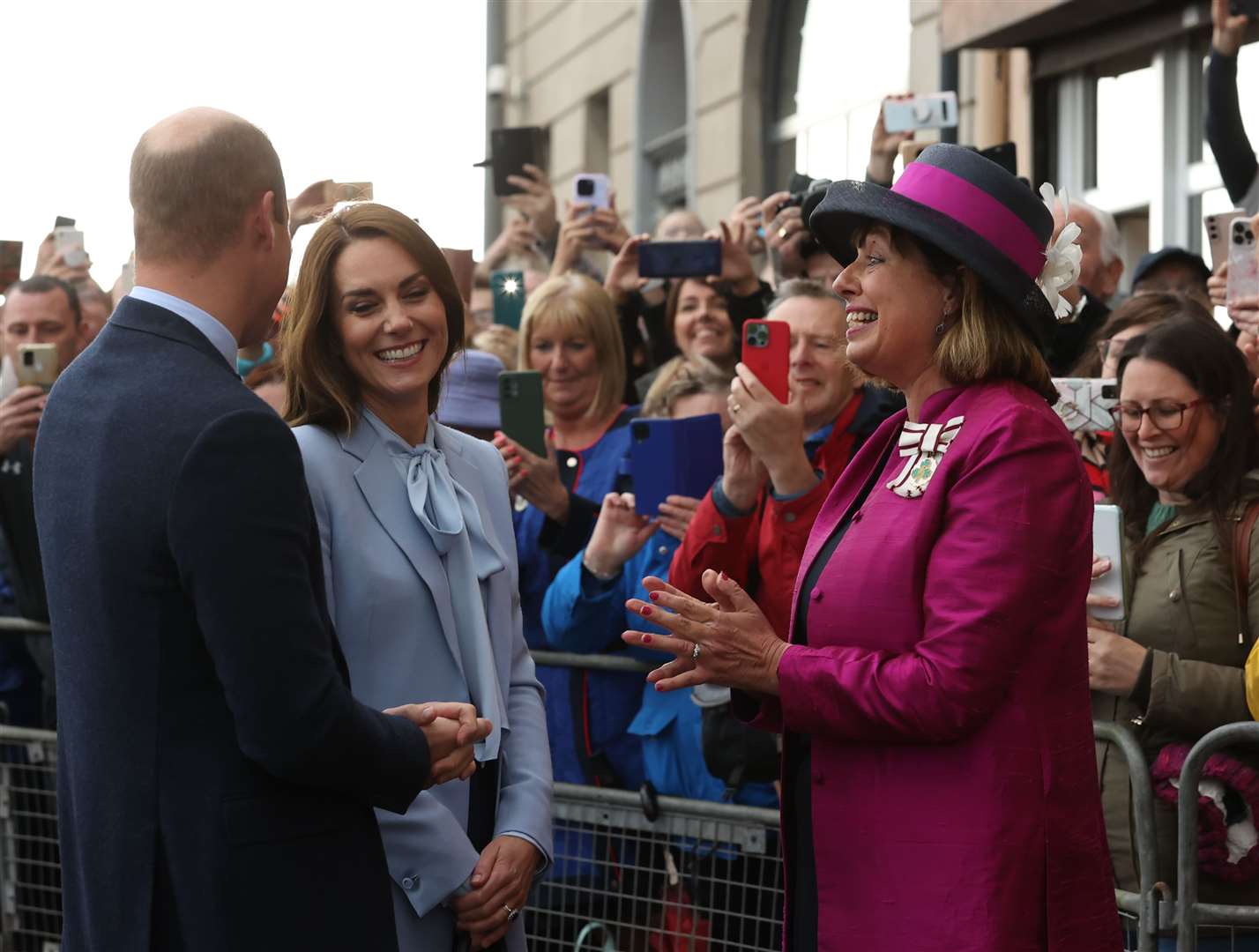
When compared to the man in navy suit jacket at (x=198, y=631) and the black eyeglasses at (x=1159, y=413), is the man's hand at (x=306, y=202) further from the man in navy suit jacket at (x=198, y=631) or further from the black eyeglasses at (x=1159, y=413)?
the black eyeglasses at (x=1159, y=413)

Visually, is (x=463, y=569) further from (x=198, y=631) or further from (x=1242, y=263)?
(x=1242, y=263)

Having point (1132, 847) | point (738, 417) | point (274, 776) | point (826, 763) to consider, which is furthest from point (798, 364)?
point (274, 776)

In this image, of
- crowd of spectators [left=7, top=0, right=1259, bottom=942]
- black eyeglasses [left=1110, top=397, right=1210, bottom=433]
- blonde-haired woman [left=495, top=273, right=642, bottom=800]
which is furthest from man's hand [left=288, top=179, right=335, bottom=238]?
black eyeglasses [left=1110, top=397, right=1210, bottom=433]

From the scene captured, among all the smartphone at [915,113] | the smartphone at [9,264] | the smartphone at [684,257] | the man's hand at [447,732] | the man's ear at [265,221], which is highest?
the smartphone at [915,113]

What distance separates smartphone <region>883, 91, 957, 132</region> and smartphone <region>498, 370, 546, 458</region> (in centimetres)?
188

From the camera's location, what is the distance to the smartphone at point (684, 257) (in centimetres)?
576

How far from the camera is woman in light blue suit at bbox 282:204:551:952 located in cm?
290

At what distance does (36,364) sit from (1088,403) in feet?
11.1

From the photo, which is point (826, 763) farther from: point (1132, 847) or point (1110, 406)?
point (1110, 406)

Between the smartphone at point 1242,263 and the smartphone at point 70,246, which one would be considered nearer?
the smartphone at point 1242,263

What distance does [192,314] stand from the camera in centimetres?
249

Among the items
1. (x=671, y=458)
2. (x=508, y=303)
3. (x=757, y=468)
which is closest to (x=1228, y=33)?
(x=671, y=458)

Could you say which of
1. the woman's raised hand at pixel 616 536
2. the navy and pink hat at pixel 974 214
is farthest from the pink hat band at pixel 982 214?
the woman's raised hand at pixel 616 536

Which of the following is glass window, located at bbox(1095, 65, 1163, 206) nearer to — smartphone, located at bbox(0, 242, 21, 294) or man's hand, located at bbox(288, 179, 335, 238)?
man's hand, located at bbox(288, 179, 335, 238)
